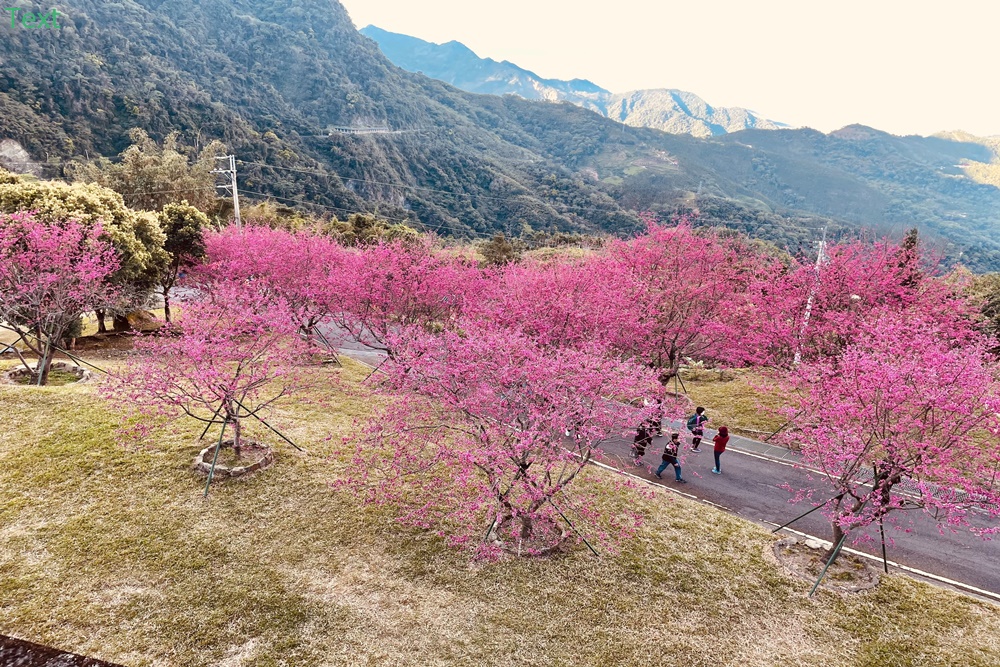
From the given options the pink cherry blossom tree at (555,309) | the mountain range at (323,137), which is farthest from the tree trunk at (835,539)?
the mountain range at (323,137)

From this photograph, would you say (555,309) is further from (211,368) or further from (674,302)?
(211,368)

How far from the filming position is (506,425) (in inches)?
339

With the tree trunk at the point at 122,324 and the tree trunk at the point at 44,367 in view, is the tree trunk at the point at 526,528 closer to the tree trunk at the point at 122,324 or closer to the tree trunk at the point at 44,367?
the tree trunk at the point at 44,367

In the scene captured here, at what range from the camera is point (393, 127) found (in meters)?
167

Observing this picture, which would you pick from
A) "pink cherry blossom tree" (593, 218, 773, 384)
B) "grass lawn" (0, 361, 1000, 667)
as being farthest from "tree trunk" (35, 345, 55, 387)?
"pink cherry blossom tree" (593, 218, 773, 384)

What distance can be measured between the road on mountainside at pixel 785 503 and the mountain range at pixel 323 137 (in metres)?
31.7

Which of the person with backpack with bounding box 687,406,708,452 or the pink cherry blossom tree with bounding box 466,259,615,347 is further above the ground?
the pink cherry blossom tree with bounding box 466,259,615,347

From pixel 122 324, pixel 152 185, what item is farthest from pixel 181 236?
pixel 152 185

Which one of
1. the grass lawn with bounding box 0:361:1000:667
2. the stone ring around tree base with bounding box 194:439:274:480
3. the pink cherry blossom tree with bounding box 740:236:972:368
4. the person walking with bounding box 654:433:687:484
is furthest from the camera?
the pink cherry blossom tree with bounding box 740:236:972:368

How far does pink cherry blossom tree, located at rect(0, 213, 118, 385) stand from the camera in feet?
47.0

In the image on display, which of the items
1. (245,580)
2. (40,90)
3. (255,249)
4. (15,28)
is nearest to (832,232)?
(255,249)

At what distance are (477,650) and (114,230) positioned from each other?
791 inches

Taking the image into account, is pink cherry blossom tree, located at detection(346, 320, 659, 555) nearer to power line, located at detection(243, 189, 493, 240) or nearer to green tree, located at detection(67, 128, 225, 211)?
green tree, located at detection(67, 128, 225, 211)

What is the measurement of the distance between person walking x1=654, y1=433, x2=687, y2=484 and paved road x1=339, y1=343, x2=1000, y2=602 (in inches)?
8.4
